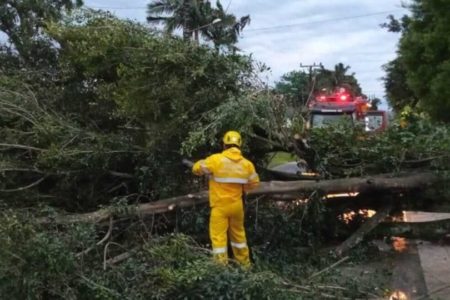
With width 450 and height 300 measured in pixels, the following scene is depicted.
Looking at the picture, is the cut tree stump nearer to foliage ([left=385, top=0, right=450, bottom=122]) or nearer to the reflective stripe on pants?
the reflective stripe on pants

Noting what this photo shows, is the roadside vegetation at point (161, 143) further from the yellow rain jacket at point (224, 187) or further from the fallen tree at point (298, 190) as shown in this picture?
the yellow rain jacket at point (224, 187)

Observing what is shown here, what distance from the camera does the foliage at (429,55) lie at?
1437 centimetres

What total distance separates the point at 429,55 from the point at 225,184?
10.3 meters

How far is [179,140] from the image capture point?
7.20 meters

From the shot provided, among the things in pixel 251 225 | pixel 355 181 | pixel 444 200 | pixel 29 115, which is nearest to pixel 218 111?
pixel 251 225

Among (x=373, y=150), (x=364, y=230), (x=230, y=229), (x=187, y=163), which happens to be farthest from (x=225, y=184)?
(x=373, y=150)

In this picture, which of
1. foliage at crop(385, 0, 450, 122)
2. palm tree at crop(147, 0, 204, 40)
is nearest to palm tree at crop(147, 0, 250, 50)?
palm tree at crop(147, 0, 204, 40)

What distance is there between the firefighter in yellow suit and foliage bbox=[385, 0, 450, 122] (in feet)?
29.4

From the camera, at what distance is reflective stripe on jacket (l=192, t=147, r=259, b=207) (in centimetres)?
633

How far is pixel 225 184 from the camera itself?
6371mm

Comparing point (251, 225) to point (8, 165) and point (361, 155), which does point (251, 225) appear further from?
point (8, 165)

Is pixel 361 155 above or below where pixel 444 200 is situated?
above

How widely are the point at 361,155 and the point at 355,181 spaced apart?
0.46 m

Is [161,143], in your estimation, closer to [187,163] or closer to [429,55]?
[187,163]
